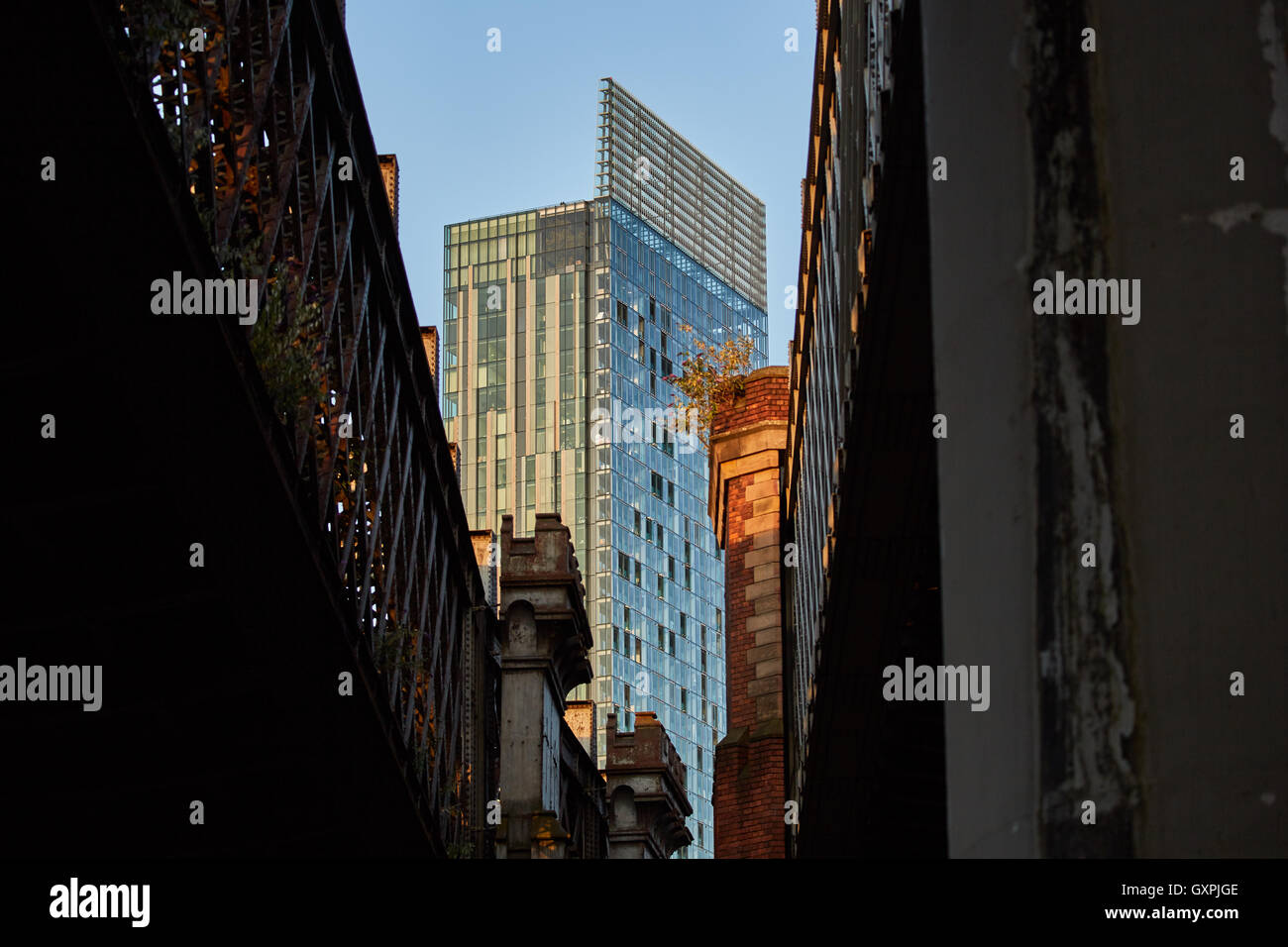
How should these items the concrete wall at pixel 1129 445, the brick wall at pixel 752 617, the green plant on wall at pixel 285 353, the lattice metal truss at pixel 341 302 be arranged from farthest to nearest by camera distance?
the brick wall at pixel 752 617, the green plant on wall at pixel 285 353, the lattice metal truss at pixel 341 302, the concrete wall at pixel 1129 445

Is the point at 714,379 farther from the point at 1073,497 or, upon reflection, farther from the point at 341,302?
the point at 1073,497

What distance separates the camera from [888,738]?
58.5 feet

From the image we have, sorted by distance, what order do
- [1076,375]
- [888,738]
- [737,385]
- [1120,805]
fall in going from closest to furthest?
[1120,805] → [1076,375] → [888,738] → [737,385]

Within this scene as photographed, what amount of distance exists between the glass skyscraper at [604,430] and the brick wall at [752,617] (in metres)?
109

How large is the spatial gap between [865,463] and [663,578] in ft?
448

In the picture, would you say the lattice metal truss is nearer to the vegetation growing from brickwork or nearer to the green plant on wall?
the green plant on wall

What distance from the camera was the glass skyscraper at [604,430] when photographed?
146 metres

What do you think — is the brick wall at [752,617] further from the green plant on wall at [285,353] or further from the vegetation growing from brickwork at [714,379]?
the green plant on wall at [285,353]

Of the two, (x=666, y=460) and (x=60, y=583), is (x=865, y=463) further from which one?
(x=666, y=460)

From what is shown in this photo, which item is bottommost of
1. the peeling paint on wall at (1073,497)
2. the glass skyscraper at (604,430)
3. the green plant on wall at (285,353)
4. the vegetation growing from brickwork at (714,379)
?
the peeling paint on wall at (1073,497)

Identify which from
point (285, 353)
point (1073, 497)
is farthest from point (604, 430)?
point (1073, 497)

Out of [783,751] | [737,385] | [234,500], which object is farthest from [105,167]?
[737,385]

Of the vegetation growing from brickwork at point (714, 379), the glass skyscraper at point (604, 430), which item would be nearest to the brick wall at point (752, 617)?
the vegetation growing from brickwork at point (714, 379)

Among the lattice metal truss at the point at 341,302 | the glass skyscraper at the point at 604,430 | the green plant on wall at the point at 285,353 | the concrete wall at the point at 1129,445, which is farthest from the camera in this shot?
the glass skyscraper at the point at 604,430
